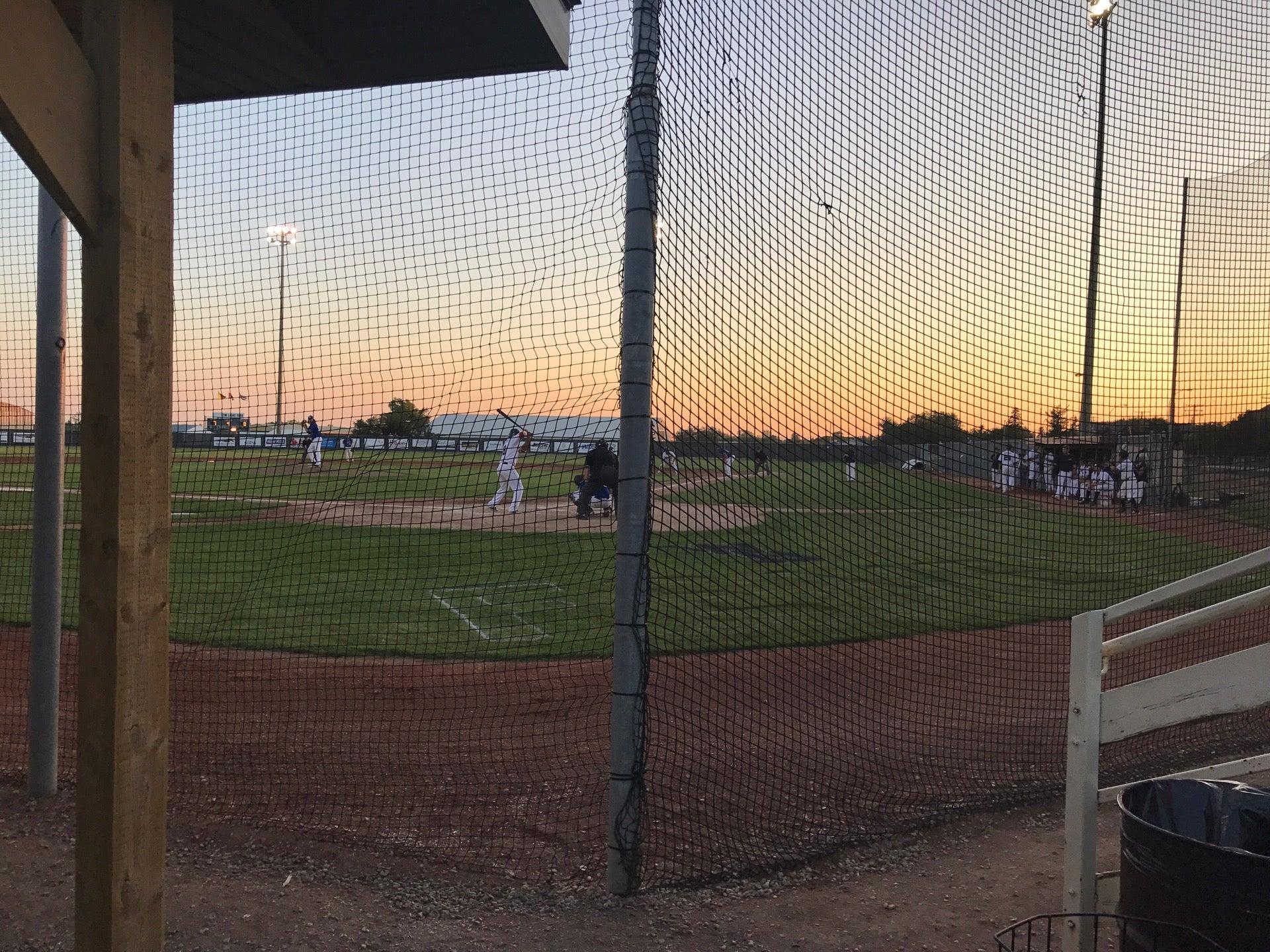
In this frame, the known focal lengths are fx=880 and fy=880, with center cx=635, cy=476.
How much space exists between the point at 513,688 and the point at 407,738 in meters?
1.20

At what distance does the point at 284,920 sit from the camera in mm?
3182

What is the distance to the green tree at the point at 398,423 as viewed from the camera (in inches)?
192

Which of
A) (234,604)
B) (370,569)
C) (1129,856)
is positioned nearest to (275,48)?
(1129,856)

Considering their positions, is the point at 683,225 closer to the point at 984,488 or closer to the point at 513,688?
the point at 513,688

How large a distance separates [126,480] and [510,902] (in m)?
2.09

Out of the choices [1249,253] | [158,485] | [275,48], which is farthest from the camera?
[1249,253]

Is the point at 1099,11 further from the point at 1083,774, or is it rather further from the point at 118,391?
the point at 118,391

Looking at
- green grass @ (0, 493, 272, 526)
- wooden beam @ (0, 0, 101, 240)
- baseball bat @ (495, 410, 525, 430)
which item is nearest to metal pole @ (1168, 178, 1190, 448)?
baseball bat @ (495, 410, 525, 430)

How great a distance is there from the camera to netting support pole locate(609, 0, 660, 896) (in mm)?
3262

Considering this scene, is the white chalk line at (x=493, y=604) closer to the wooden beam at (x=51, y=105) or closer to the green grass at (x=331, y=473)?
the green grass at (x=331, y=473)

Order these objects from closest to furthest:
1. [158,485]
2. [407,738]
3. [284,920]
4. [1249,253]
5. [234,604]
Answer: [158,485], [284,920], [407,738], [1249,253], [234,604]

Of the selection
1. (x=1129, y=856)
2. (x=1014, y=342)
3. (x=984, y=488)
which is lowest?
(x=1129, y=856)

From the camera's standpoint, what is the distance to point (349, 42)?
3.59 meters

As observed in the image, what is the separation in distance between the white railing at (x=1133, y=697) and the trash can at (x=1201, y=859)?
3.3 inches
